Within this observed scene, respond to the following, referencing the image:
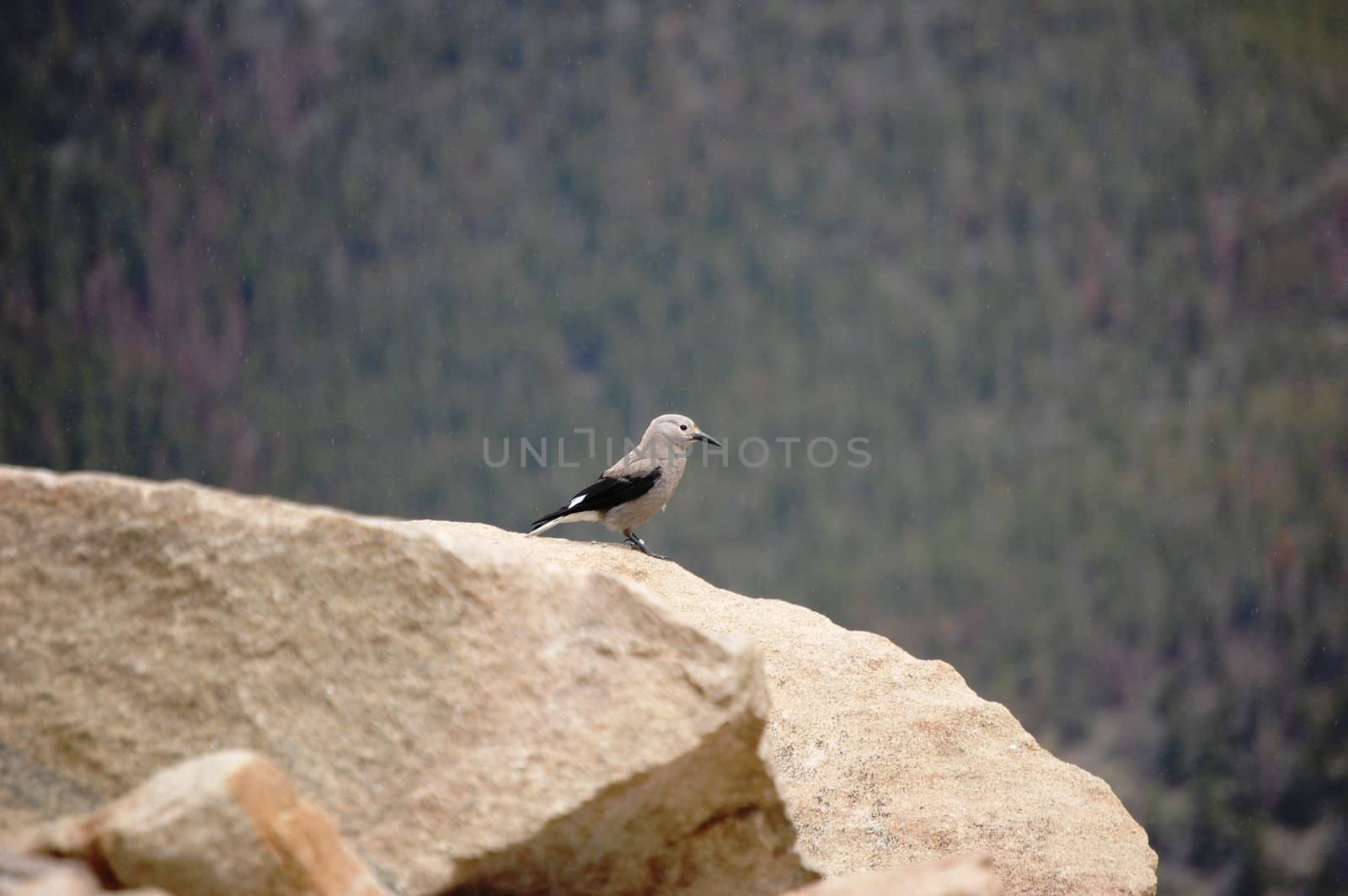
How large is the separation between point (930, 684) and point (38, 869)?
13.7ft

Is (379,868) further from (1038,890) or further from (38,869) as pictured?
(1038,890)

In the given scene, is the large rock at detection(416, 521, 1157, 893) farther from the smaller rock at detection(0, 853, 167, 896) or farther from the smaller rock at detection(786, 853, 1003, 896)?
the smaller rock at detection(0, 853, 167, 896)

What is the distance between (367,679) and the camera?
3549mm

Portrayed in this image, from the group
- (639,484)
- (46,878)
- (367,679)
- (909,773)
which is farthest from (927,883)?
(639,484)

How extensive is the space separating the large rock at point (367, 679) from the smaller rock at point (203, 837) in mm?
430

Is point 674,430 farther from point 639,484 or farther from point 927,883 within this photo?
point 927,883

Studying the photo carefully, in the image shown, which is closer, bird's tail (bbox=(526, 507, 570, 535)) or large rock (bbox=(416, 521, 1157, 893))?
large rock (bbox=(416, 521, 1157, 893))

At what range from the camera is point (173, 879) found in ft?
9.57

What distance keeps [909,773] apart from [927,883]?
2.33 metres

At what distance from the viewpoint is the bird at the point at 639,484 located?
7.46m

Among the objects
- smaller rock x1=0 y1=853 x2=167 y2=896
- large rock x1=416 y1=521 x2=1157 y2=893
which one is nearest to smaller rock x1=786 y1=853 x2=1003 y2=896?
large rock x1=416 y1=521 x2=1157 y2=893

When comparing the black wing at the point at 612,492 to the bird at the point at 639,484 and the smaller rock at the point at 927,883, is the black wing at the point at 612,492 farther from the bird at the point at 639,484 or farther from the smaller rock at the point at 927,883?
the smaller rock at the point at 927,883

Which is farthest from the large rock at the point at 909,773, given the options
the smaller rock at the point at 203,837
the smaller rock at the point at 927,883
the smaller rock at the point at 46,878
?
the smaller rock at the point at 46,878

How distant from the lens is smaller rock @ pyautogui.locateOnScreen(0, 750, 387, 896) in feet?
9.50
